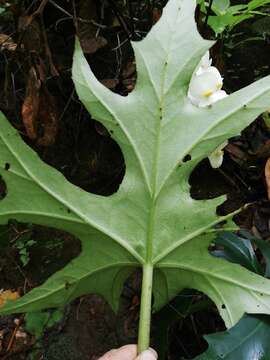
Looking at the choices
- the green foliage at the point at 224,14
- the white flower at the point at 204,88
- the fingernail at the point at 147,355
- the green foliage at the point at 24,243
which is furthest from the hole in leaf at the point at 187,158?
the green foliage at the point at 24,243

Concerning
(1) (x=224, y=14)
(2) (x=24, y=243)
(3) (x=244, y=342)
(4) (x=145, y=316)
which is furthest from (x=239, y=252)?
(2) (x=24, y=243)

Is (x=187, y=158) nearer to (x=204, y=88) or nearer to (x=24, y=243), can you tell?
(x=204, y=88)

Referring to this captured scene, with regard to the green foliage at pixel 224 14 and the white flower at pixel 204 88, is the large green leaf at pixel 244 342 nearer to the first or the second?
the white flower at pixel 204 88

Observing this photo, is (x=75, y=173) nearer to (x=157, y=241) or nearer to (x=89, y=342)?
(x=89, y=342)

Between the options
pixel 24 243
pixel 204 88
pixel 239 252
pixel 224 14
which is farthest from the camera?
pixel 24 243

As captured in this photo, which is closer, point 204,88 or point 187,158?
point 187,158

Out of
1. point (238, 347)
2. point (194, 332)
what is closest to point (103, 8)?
point (194, 332)
